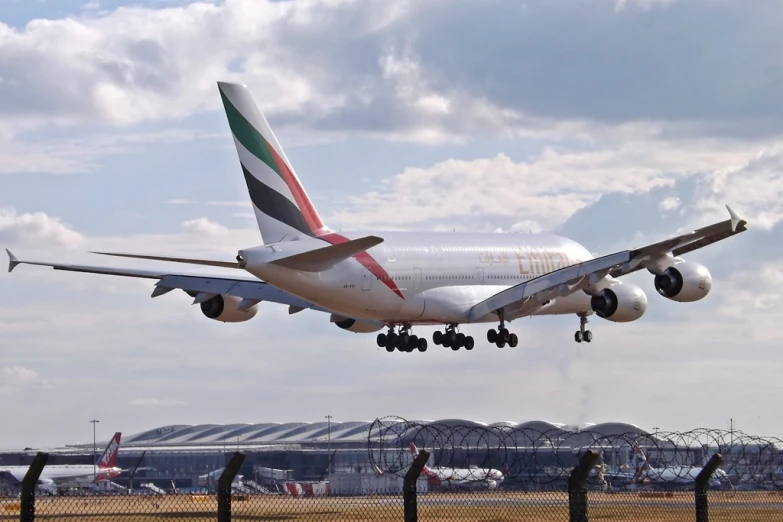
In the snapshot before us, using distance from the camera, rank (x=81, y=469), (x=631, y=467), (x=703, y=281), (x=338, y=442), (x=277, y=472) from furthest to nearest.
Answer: (x=338, y=442), (x=81, y=469), (x=277, y=472), (x=631, y=467), (x=703, y=281)

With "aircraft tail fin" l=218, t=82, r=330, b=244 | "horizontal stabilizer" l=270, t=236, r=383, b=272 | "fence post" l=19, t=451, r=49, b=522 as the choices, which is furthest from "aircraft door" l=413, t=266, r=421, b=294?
"fence post" l=19, t=451, r=49, b=522

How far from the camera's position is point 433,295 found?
52.3m

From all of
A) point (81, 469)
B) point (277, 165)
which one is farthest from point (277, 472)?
point (277, 165)

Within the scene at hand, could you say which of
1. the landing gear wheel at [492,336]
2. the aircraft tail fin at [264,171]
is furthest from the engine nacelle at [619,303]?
the aircraft tail fin at [264,171]

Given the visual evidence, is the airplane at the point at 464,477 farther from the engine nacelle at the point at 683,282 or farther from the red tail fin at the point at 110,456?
the red tail fin at the point at 110,456

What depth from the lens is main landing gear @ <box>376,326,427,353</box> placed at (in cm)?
5438

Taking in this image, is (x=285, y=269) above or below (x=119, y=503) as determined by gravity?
above

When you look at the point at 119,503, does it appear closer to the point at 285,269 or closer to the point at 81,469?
the point at 285,269

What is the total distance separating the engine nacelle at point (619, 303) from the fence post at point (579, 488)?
120 ft

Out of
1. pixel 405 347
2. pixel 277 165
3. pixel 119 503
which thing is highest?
pixel 277 165

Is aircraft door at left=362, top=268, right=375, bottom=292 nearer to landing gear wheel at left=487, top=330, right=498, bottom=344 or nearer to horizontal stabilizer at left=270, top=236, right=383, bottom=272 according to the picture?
horizontal stabilizer at left=270, top=236, right=383, bottom=272

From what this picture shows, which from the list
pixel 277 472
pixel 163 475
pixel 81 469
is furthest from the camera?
pixel 163 475

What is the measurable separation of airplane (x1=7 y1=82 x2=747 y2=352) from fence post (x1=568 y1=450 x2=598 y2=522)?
26.6 m

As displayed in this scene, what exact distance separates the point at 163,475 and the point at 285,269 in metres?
58.1
